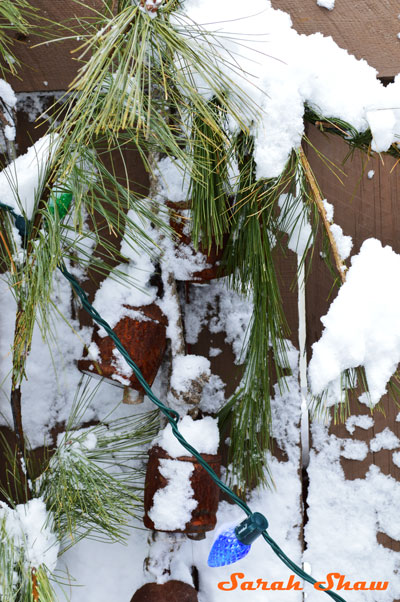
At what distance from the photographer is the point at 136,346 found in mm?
875

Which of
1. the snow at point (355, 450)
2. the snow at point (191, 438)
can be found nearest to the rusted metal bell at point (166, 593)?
the snow at point (191, 438)

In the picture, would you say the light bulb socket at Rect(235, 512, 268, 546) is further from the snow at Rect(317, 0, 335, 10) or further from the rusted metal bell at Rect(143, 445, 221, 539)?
the snow at Rect(317, 0, 335, 10)

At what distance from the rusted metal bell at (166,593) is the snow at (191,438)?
0.22m

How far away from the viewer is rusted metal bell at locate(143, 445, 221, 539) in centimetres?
89

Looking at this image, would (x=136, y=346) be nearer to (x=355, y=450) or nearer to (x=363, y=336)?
(x=363, y=336)

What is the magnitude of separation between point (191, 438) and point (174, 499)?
89mm

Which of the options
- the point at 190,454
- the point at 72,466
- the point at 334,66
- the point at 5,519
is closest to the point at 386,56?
the point at 334,66

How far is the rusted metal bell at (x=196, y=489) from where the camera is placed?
89 centimetres

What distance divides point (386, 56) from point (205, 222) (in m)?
0.43

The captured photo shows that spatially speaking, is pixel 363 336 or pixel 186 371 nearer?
pixel 363 336

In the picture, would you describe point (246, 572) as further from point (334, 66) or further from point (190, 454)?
Result: point (334, 66)

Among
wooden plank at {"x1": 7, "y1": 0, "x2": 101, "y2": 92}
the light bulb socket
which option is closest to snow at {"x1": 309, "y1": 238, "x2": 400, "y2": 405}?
the light bulb socket

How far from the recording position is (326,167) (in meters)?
1.04

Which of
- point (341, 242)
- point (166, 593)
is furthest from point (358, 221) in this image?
point (166, 593)
